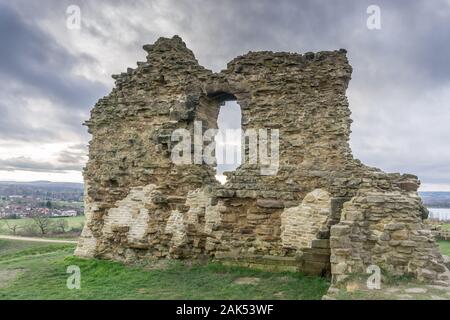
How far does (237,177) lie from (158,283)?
3.31 metres

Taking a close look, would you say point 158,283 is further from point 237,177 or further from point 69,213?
point 69,213

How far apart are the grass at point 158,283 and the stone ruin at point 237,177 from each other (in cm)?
56

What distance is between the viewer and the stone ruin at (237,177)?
843cm

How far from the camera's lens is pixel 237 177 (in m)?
9.73

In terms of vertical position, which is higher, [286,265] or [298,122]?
[298,122]

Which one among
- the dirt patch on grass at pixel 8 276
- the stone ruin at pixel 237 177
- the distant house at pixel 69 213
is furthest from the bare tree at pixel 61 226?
the stone ruin at pixel 237 177

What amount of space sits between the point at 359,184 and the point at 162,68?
6.36 metres

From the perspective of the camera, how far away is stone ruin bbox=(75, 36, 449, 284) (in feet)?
27.7

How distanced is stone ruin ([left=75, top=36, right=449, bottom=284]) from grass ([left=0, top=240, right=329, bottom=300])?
560 millimetres

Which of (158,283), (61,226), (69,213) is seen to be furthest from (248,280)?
(69,213)

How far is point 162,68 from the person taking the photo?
10.9 metres
